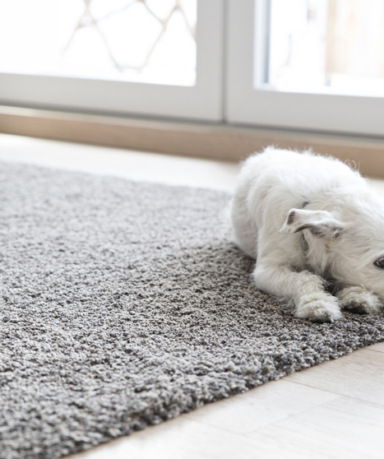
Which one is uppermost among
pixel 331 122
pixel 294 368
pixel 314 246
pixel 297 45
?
pixel 297 45

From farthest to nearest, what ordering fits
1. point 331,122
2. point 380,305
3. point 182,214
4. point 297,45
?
point 297,45 < point 331,122 < point 182,214 < point 380,305

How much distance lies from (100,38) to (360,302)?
2.97 m

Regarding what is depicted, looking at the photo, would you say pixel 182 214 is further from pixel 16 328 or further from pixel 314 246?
pixel 16 328

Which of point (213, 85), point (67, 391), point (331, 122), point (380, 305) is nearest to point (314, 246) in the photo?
point (380, 305)

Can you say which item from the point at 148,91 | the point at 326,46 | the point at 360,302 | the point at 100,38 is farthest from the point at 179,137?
the point at 360,302

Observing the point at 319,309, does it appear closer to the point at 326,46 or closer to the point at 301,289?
the point at 301,289

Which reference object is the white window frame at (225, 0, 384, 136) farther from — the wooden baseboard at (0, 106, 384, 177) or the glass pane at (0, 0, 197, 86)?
the glass pane at (0, 0, 197, 86)

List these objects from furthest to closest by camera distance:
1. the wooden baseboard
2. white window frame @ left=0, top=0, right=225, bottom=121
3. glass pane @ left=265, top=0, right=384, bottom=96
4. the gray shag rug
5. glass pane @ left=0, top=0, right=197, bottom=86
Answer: glass pane @ left=0, top=0, right=197, bottom=86, white window frame @ left=0, top=0, right=225, bottom=121, glass pane @ left=265, top=0, right=384, bottom=96, the wooden baseboard, the gray shag rug

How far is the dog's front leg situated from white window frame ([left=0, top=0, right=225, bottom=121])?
175 centimetres

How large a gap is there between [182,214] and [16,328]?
929 millimetres

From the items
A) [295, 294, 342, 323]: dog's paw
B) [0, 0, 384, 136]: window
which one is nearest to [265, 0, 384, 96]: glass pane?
[0, 0, 384, 136]: window

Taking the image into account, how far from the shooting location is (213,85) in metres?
3.04

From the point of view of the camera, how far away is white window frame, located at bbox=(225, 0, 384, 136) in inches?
105

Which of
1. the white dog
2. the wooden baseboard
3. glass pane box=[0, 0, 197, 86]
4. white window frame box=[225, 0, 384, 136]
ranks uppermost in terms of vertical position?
glass pane box=[0, 0, 197, 86]
